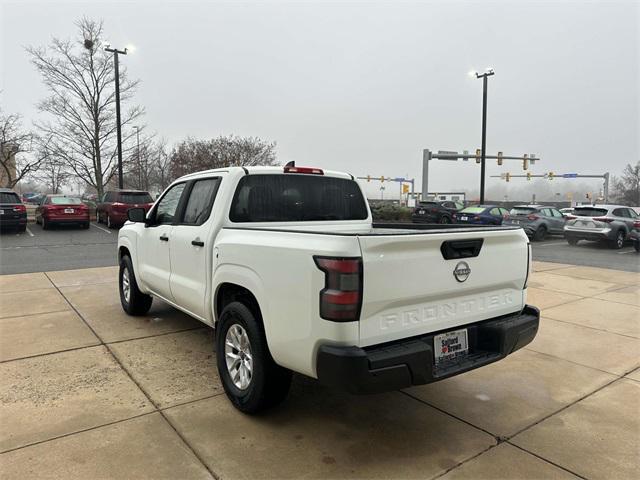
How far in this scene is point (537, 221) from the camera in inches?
748

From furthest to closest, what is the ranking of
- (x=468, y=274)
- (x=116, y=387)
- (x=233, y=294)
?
(x=116, y=387) < (x=233, y=294) < (x=468, y=274)

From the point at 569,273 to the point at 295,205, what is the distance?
8.24 meters

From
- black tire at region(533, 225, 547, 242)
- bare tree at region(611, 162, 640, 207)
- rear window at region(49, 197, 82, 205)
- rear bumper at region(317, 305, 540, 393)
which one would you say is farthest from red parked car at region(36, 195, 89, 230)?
bare tree at region(611, 162, 640, 207)

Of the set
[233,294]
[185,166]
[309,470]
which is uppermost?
[185,166]

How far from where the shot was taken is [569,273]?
10.1 m

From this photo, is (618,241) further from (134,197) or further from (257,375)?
(134,197)

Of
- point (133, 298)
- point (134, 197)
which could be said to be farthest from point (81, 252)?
point (133, 298)

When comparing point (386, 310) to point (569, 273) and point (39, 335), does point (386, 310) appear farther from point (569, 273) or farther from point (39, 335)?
point (569, 273)

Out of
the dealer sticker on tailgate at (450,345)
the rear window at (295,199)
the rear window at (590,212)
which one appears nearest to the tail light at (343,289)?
the dealer sticker on tailgate at (450,345)

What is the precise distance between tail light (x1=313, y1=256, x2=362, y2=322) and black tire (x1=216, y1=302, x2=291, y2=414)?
77 cm

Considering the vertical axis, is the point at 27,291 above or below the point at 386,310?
below

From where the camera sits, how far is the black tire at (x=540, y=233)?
1902cm

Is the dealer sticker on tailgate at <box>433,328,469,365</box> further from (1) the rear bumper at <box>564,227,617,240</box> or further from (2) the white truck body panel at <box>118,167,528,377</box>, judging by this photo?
(1) the rear bumper at <box>564,227,617,240</box>

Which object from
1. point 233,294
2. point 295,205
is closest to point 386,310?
point 233,294
